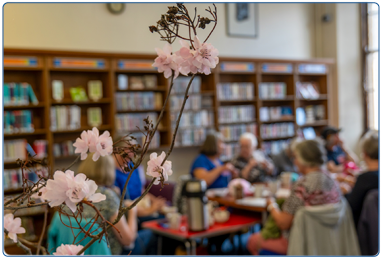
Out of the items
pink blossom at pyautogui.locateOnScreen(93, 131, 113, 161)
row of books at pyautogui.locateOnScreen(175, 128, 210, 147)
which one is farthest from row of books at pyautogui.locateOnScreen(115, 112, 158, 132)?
pink blossom at pyautogui.locateOnScreen(93, 131, 113, 161)

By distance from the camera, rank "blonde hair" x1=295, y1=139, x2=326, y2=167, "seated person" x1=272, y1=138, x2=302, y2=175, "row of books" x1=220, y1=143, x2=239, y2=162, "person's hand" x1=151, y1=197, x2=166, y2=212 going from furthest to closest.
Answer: "row of books" x1=220, y1=143, x2=239, y2=162 → "seated person" x1=272, y1=138, x2=302, y2=175 → "person's hand" x1=151, y1=197, x2=166, y2=212 → "blonde hair" x1=295, y1=139, x2=326, y2=167

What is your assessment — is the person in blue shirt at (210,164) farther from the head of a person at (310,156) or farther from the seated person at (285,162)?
the head of a person at (310,156)

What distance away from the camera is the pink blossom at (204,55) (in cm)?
59

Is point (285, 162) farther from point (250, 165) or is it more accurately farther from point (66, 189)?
point (66, 189)

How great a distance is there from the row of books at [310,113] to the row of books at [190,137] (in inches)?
75.5

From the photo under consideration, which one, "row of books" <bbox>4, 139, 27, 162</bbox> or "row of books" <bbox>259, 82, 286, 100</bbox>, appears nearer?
"row of books" <bbox>4, 139, 27, 162</bbox>

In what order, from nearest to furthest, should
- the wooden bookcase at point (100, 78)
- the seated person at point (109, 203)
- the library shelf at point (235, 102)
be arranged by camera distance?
the seated person at point (109, 203) < the wooden bookcase at point (100, 78) < the library shelf at point (235, 102)

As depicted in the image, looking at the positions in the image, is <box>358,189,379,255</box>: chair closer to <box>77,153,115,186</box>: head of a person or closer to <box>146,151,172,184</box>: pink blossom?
<box>77,153,115,186</box>: head of a person

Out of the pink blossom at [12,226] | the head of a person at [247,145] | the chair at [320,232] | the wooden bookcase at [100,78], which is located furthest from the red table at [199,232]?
the wooden bookcase at [100,78]

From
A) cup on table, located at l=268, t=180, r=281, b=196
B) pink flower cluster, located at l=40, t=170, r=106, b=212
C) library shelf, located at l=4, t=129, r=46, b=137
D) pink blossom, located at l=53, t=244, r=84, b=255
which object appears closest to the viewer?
pink flower cluster, located at l=40, t=170, r=106, b=212

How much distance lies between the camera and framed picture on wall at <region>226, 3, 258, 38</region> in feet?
21.3

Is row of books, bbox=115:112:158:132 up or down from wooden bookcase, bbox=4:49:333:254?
down

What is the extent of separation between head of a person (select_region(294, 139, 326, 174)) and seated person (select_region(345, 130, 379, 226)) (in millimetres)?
368

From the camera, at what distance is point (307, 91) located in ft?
23.3
